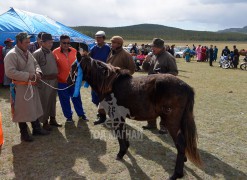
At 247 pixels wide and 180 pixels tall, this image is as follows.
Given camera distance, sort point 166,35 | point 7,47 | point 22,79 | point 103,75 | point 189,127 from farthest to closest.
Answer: point 166,35 < point 7,47 < point 22,79 < point 103,75 < point 189,127

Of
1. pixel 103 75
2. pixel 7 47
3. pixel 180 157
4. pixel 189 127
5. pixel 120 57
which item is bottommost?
pixel 180 157

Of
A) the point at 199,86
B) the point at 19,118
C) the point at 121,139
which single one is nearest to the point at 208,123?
the point at 121,139

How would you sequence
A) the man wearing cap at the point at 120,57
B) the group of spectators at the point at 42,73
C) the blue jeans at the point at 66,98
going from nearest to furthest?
1. the group of spectators at the point at 42,73
2. the man wearing cap at the point at 120,57
3. the blue jeans at the point at 66,98

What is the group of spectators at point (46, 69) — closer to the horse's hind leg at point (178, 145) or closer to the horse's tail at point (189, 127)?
the horse's tail at point (189, 127)

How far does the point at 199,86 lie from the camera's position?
38.6ft

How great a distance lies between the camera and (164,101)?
3744mm

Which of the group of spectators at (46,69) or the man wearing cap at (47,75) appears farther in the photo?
the man wearing cap at (47,75)

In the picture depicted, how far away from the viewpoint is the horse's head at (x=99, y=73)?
422 cm

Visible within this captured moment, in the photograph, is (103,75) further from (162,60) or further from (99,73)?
(162,60)

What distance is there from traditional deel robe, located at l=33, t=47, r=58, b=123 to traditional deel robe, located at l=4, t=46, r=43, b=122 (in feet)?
1.10

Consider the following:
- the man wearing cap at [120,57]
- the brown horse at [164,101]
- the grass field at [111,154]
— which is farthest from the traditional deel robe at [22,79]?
the man wearing cap at [120,57]

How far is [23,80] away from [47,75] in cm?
87

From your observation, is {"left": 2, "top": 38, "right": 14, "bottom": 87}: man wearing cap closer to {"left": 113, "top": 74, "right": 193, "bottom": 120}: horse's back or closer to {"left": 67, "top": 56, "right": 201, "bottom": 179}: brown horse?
{"left": 67, "top": 56, "right": 201, "bottom": 179}: brown horse

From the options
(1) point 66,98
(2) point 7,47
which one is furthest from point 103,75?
(2) point 7,47
